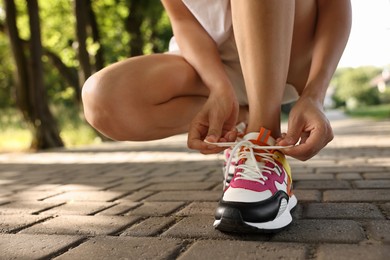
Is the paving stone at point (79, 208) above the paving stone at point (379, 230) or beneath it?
beneath

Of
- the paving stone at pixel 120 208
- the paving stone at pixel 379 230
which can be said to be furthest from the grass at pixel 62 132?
the paving stone at pixel 379 230

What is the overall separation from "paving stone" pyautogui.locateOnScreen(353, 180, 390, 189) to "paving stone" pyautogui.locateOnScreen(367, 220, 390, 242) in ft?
2.33

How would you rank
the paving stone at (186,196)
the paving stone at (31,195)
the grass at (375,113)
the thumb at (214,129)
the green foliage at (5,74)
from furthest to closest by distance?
1. the green foliage at (5,74)
2. the grass at (375,113)
3. the paving stone at (31,195)
4. the paving stone at (186,196)
5. the thumb at (214,129)

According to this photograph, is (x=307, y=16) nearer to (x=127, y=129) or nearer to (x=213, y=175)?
(x=127, y=129)

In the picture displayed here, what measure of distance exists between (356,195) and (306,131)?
650mm

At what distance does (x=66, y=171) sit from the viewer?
4.11 m

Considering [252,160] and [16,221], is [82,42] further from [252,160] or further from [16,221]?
[252,160]

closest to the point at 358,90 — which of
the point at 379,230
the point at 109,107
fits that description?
the point at 109,107

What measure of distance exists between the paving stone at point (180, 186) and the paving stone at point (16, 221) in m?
0.83

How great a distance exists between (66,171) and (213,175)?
1.57 m

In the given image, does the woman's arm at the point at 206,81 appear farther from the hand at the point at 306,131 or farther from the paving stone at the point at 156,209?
the paving stone at the point at 156,209

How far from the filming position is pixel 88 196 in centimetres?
250

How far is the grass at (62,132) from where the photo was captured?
9297 millimetres

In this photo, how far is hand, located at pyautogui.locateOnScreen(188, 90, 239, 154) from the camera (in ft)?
5.52
